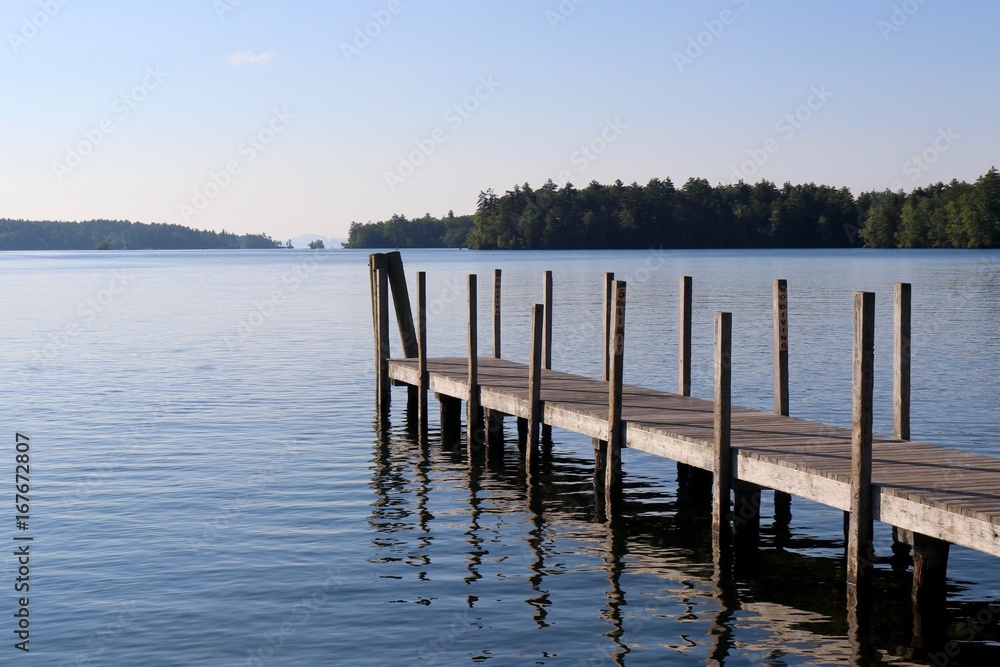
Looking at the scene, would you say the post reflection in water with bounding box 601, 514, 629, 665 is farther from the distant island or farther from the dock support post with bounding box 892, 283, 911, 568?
the distant island

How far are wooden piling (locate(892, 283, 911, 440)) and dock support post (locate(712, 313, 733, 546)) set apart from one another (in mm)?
1985

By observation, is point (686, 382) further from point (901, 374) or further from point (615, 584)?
point (615, 584)

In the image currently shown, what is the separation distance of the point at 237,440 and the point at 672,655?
12.5 m

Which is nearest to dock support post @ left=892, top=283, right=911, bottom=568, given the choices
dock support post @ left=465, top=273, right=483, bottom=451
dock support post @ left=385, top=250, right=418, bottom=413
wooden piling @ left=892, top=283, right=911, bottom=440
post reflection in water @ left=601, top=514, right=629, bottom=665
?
wooden piling @ left=892, top=283, right=911, bottom=440

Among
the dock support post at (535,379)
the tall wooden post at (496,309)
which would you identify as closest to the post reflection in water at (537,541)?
the dock support post at (535,379)

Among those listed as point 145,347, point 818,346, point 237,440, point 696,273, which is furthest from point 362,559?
point 696,273

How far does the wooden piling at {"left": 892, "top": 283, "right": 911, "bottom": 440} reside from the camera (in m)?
13.2

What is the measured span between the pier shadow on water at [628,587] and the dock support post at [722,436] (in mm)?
368

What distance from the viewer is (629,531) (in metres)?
14.4

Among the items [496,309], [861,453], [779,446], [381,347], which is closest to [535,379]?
[779,446]

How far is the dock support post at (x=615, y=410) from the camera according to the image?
577 inches

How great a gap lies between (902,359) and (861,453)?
3.14 metres

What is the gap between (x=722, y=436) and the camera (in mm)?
12562

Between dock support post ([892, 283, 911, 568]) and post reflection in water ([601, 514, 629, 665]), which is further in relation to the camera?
dock support post ([892, 283, 911, 568])
